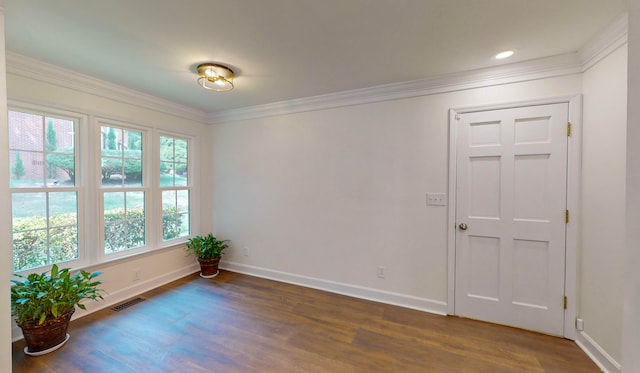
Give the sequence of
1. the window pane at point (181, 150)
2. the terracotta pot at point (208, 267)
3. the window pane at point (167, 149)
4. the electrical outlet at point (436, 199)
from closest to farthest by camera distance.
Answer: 1. the electrical outlet at point (436, 199)
2. the window pane at point (167, 149)
3. the terracotta pot at point (208, 267)
4. the window pane at point (181, 150)

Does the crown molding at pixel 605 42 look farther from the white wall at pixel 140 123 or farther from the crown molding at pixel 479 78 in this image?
the white wall at pixel 140 123

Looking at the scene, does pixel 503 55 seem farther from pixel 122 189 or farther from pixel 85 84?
pixel 122 189

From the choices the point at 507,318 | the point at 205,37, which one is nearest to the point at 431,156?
the point at 507,318

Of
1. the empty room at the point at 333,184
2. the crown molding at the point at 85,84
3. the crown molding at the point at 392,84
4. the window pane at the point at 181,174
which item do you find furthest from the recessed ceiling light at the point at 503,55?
the window pane at the point at 181,174

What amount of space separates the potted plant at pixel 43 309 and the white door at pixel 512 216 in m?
3.47

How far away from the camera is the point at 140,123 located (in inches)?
115

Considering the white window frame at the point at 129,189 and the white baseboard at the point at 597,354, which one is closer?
the white baseboard at the point at 597,354

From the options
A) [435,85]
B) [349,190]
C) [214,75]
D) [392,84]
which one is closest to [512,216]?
[435,85]

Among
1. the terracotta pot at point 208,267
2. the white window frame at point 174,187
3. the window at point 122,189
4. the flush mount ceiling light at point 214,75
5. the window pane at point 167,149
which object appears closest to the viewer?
the flush mount ceiling light at point 214,75

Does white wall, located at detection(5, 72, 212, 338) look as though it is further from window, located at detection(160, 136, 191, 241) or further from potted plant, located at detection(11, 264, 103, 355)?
potted plant, located at detection(11, 264, 103, 355)

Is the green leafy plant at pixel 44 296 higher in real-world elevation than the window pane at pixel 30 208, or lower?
lower

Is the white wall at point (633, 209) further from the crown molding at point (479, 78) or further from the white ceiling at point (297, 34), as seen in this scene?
the crown molding at point (479, 78)

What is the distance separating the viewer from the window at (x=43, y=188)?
2.10 metres

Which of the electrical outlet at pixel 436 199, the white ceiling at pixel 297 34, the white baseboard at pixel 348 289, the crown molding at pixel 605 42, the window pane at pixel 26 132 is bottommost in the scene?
the white baseboard at pixel 348 289
